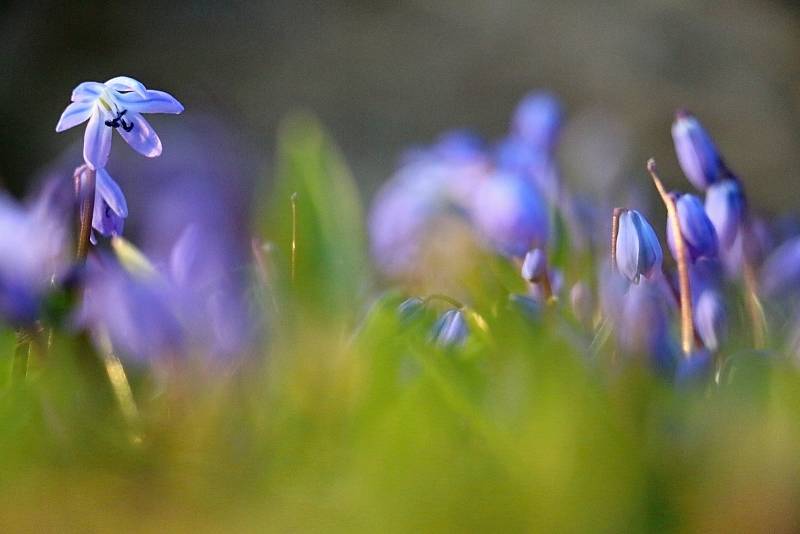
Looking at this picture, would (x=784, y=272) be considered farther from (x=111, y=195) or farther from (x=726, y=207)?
(x=111, y=195)

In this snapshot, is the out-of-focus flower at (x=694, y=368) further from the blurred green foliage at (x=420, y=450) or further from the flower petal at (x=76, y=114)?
the flower petal at (x=76, y=114)

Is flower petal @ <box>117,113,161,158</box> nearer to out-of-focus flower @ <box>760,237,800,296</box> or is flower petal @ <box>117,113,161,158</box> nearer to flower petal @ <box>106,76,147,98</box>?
flower petal @ <box>106,76,147,98</box>

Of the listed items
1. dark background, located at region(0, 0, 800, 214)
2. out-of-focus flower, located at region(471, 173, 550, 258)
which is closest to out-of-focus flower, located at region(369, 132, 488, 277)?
out-of-focus flower, located at region(471, 173, 550, 258)

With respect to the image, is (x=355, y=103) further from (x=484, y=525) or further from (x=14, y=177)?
(x=484, y=525)

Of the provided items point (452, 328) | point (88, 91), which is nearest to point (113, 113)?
point (88, 91)

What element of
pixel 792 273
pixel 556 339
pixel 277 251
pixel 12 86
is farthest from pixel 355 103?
pixel 556 339
